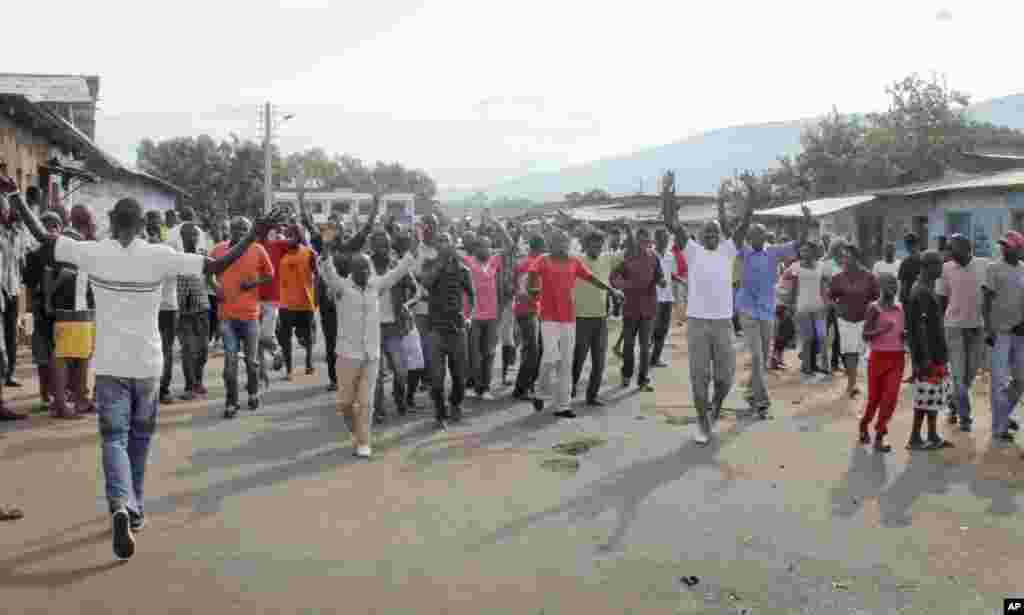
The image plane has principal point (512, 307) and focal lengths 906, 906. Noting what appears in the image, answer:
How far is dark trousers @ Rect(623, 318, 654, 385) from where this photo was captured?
36.0 feet

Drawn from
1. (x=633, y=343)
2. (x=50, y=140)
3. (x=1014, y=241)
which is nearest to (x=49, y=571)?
(x=633, y=343)

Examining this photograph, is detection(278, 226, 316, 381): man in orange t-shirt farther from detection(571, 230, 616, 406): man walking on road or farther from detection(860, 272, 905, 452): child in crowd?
detection(860, 272, 905, 452): child in crowd

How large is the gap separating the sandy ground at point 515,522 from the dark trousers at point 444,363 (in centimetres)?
36

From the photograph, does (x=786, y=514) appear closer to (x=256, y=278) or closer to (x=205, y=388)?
Result: (x=256, y=278)

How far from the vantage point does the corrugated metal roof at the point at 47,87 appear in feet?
64.1

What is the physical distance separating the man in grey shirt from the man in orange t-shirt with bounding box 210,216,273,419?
22.6 feet

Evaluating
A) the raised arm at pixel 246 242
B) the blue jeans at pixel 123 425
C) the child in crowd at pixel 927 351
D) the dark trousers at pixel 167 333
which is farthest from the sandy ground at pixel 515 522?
the raised arm at pixel 246 242

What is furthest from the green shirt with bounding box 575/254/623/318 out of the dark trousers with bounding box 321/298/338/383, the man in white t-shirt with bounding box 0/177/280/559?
the man in white t-shirt with bounding box 0/177/280/559

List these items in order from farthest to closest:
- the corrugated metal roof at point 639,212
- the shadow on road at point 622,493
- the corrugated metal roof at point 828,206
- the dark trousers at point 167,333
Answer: the corrugated metal roof at point 639,212 < the corrugated metal roof at point 828,206 < the dark trousers at point 167,333 < the shadow on road at point 622,493

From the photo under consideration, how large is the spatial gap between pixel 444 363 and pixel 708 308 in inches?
101

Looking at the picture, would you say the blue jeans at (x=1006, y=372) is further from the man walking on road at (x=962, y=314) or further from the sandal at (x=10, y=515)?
the sandal at (x=10, y=515)

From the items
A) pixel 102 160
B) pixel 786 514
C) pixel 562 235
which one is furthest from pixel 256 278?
pixel 102 160

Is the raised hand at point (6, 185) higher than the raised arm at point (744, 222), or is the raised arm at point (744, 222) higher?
the raised hand at point (6, 185)

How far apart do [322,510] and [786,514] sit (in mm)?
3112
